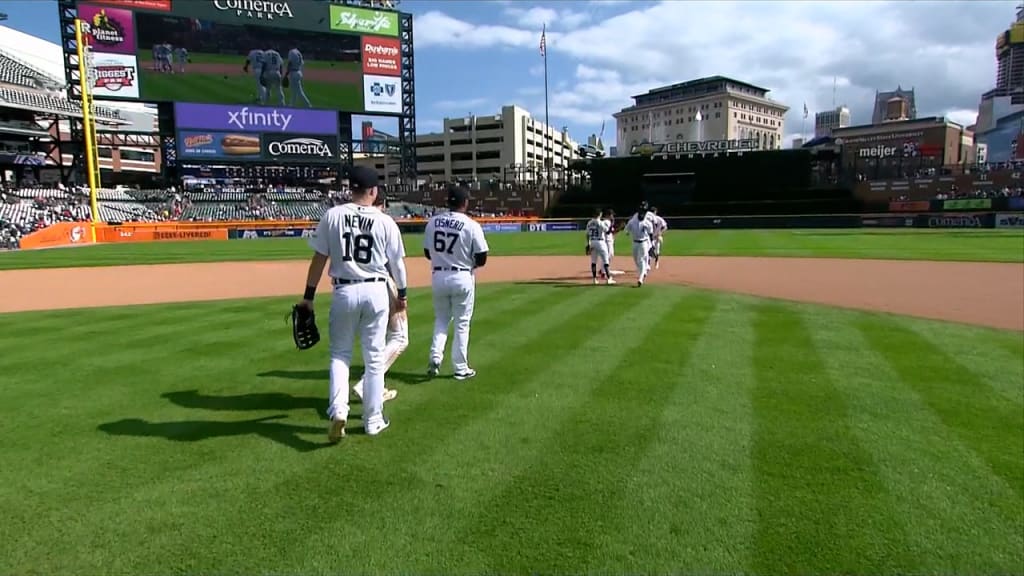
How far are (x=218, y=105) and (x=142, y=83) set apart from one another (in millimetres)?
5789

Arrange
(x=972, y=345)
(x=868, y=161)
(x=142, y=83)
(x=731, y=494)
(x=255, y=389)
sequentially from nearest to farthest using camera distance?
(x=731, y=494) < (x=255, y=389) < (x=972, y=345) < (x=142, y=83) < (x=868, y=161)

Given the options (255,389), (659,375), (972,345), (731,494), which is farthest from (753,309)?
(255,389)

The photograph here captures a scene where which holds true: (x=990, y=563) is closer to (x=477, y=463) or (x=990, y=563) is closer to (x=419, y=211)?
(x=477, y=463)

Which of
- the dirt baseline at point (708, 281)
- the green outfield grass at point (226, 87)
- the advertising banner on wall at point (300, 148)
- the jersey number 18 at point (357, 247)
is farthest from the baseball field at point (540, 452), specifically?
the green outfield grass at point (226, 87)

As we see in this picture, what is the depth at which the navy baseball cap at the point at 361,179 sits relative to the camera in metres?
4.43

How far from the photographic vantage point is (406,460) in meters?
4.18

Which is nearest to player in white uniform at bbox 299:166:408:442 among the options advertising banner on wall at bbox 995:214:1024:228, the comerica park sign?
advertising banner on wall at bbox 995:214:1024:228

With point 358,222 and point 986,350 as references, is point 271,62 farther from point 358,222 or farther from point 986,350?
point 986,350

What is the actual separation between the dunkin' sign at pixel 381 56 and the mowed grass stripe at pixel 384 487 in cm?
5519

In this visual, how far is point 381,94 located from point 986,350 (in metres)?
55.3

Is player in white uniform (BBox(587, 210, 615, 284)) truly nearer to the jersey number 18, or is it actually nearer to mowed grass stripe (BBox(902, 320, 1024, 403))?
mowed grass stripe (BBox(902, 320, 1024, 403))

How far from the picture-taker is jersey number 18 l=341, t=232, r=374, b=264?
4.31 m

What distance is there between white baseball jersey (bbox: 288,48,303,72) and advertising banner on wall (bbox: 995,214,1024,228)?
57.5 metres

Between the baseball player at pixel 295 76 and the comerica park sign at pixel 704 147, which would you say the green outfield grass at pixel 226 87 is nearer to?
the baseball player at pixel 295 76
